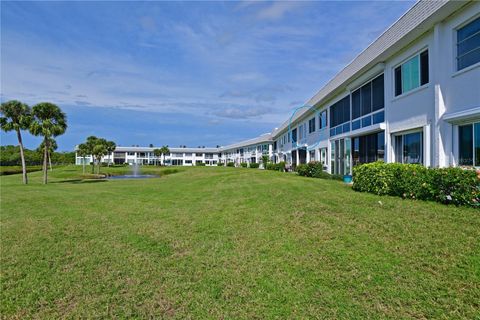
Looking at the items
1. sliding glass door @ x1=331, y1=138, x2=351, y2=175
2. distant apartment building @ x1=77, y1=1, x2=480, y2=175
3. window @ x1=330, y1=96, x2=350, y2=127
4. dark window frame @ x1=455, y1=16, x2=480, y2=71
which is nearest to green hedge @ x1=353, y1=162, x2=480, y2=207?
distant apartment building @ x1=77, y1=1, x2=480, y2=175

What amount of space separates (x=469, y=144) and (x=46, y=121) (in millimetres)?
27173

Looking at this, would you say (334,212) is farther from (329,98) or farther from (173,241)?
(329,98)

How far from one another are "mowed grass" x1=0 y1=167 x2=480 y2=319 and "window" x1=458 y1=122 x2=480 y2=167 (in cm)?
271

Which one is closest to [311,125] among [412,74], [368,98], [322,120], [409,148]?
[322,120]

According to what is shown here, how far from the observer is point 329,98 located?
23.3 m

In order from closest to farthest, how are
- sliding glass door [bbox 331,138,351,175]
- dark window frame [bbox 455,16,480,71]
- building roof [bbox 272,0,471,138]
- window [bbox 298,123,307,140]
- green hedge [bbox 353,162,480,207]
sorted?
green hedge [bbox 353,162,480,207], dark window frame [bbox 455,16,480,71], building roof [bbox 272,0,471,138], sliding glass door [bbox 331,138,351,175], window [bbox 298,123,307,140]

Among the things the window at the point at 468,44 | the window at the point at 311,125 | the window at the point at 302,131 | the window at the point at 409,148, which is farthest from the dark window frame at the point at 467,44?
the window at the point at 302,131

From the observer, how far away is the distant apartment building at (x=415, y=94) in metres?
9.63

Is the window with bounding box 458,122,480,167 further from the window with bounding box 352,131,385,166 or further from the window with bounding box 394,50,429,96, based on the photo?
the window with bounding box 352,131,385,166

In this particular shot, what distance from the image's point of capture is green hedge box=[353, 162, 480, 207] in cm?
750

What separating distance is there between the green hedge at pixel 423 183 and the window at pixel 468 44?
3486 millimetres

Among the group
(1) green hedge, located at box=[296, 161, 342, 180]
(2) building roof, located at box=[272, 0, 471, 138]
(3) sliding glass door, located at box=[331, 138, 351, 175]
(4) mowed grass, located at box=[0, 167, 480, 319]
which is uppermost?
(2) building roof, located at box=[272, 0, 471, 138]

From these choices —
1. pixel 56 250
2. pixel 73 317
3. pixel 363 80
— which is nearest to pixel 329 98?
pixel 363 80

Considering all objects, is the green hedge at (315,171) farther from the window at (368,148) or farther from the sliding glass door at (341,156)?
the window at (368,148)
